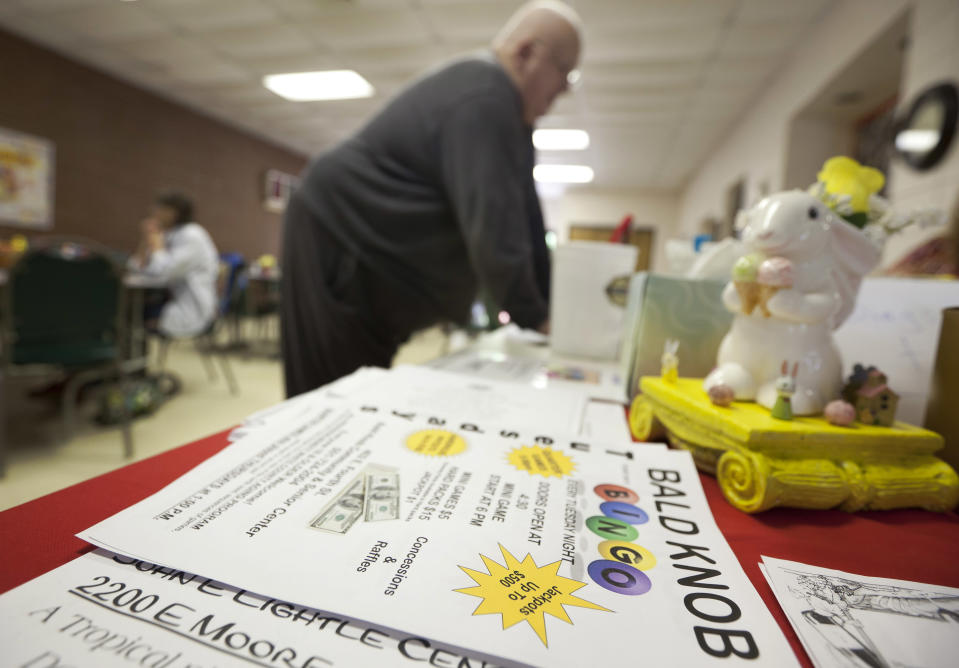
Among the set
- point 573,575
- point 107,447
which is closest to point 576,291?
point 573,575

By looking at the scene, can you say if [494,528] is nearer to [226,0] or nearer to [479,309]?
[479,309]

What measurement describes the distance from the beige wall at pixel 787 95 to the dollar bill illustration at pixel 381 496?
2.70 m

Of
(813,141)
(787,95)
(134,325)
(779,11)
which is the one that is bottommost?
(134,325)

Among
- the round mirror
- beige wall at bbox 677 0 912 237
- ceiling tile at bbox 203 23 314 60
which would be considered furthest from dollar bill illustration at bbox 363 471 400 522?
ceiling tile at bbox 203 23 314 60

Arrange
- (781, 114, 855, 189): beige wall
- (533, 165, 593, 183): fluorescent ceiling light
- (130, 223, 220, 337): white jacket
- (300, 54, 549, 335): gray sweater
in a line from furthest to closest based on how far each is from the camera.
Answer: (533, 165, 593, 183): fluorescent ceiling light < (781, 114, 855, 189): beige wall < (130, 223, 220, 337): white jacket < (300, 54, 549, 335): gray sweater

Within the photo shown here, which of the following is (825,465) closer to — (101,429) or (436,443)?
(436,443)

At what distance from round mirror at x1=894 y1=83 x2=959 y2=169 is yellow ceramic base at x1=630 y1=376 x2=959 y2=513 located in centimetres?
214

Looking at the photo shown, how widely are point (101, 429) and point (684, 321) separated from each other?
98.1 inches

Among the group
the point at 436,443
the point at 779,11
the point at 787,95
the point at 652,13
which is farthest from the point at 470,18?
the point at 436,443

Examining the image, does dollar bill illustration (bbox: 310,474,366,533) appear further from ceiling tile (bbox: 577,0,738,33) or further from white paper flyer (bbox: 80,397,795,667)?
ceiling tile (bbox: 577,0,738,33)

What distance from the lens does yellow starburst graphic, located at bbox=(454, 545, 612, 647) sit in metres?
0.20

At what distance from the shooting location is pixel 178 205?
275 centimetres

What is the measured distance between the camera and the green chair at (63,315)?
156cm

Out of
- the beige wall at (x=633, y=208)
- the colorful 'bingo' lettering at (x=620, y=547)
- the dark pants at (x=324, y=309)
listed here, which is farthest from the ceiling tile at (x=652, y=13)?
the beige wall at (x=633, y=208)
